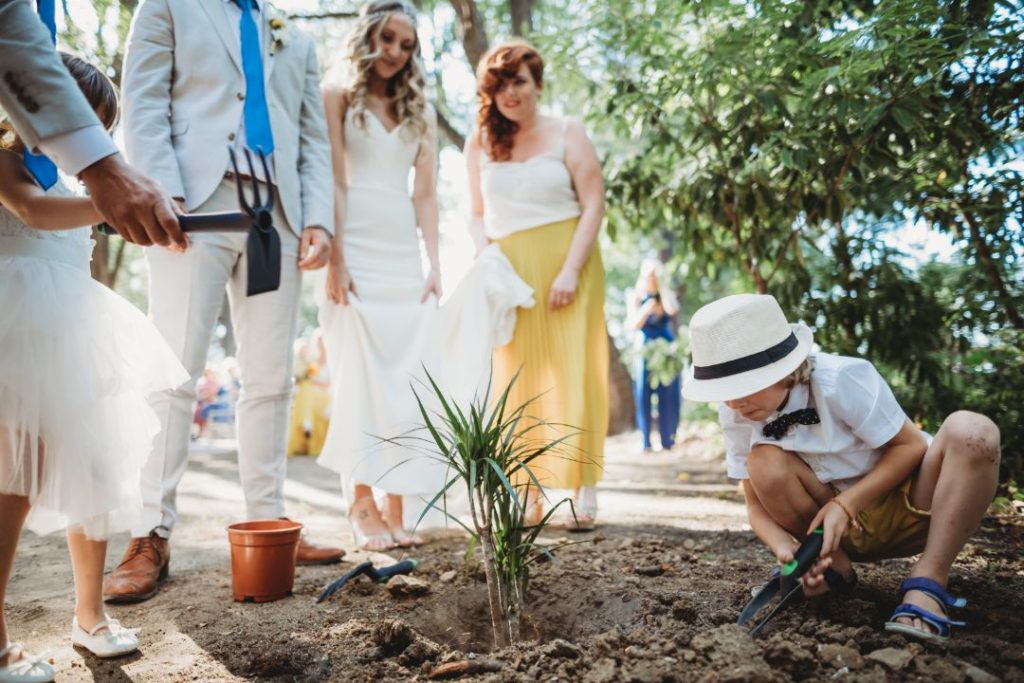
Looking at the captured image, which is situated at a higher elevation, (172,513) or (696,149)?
(696,149)

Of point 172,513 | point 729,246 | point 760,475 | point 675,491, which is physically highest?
point 729,246

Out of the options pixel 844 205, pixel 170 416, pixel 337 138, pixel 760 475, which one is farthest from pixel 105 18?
pixel 760 475

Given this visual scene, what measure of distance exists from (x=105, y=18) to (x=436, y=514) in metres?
4.02

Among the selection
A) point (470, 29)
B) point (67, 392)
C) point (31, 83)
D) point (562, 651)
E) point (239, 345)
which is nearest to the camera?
point (31, 83)

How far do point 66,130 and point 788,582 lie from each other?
206 centimetres

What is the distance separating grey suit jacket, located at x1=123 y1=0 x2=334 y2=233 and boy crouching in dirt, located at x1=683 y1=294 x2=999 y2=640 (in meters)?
1.98

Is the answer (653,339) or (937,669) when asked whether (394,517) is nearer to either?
(937,669)

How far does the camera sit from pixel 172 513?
3.05 m

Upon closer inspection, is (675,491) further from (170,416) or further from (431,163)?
(170,416)

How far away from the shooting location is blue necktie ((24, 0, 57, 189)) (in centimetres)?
200

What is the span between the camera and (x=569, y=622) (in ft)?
8.21

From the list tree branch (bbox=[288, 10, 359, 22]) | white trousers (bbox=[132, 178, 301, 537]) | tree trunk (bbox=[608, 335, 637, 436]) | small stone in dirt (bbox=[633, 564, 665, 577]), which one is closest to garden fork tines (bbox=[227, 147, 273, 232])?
white trousers (bbox=[132, 178, 301, 537])

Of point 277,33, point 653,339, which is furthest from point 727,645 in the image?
point 653,339

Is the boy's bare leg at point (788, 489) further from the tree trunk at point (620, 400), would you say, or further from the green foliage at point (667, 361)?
the tree trunk at point (620, 400)
